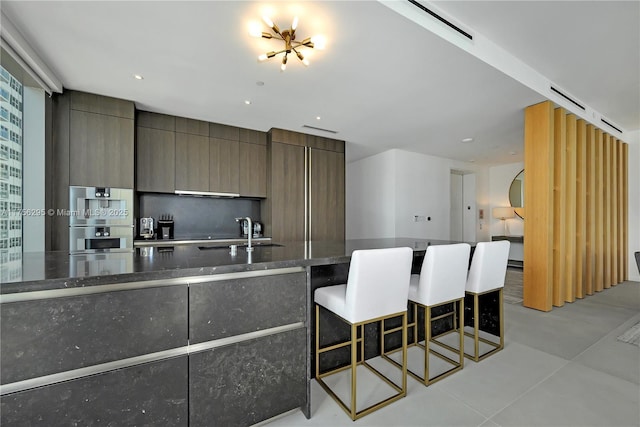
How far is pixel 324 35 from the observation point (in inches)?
83.0

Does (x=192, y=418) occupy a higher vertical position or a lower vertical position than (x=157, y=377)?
lower

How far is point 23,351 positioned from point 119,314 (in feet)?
0.99

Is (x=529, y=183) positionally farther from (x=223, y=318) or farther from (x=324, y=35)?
(x=223, y=318)

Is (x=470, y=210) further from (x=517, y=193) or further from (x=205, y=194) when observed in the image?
(x=205, y=194)

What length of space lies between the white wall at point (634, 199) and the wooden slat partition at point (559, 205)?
2977 millimetres

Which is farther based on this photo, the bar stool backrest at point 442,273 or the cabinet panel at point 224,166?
the cabinet panel at point 224,166

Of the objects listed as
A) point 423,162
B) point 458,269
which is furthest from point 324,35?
point 423,162

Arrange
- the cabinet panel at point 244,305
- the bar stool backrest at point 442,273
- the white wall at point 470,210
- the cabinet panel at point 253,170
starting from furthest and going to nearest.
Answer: the white wall at point 470,210 < the cabinet panel at point 253,170 < the bar stool backrest at point 442,273 < the cabinet panel at point 244,305

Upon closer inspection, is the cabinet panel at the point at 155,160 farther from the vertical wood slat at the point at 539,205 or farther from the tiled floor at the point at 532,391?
the vertical wood slat at the point at 539,205

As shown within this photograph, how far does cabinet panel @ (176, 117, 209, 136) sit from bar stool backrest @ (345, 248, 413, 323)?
3.48 m

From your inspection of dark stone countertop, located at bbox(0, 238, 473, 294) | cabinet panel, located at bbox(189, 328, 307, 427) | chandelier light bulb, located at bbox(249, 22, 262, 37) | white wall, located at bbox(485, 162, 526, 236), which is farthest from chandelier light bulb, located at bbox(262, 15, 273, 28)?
white wall, located at bbox(485, 162, 526, 236)

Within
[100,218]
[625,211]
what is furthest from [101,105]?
[625,211]

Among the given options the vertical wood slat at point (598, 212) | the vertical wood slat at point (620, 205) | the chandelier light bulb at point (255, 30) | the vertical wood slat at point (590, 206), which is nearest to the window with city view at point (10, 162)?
the chandelier light bulb at point (255, 30)

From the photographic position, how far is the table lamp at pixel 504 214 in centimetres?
643
